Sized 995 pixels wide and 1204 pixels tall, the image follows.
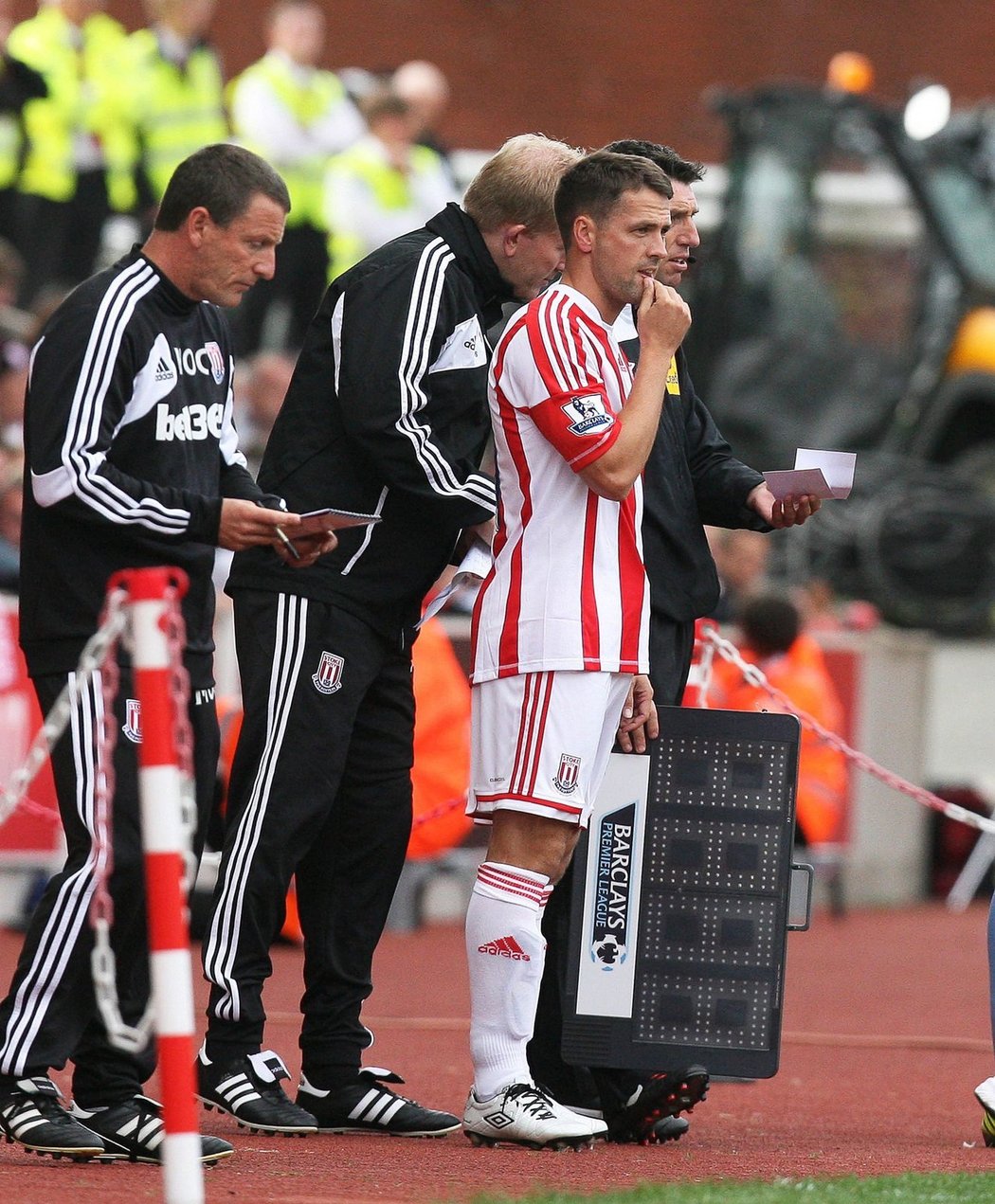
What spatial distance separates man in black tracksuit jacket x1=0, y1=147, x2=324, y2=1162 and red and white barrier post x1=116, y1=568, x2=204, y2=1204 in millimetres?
924

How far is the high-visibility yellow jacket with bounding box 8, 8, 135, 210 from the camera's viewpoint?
47.0ft

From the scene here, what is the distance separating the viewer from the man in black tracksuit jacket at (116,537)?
4883mm

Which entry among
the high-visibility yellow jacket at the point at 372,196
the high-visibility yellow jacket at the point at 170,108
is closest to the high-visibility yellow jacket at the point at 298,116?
Result: the high-visibility yellow jacket at the point at 372,196

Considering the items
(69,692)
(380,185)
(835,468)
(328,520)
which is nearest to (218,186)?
(328,520)

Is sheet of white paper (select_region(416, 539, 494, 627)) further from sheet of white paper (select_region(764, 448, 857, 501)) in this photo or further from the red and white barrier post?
the red and white barrier post

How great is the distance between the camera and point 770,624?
1115cm

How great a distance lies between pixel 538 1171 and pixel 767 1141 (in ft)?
3.15

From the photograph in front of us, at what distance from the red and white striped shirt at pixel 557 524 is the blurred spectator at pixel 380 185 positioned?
387 inches

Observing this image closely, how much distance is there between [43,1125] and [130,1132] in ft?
0.63

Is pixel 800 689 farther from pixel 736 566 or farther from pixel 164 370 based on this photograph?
pixel 164 370

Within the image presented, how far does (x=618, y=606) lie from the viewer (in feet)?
17.3

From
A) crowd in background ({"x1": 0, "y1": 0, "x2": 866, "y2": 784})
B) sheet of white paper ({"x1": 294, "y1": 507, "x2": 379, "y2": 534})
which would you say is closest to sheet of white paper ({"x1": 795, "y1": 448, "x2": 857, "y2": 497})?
sheet of white paper ({"x1": 294, "y1": 507, "x2": 379, "y2": 534})

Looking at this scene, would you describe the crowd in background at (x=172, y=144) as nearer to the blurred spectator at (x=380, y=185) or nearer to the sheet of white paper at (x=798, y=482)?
the blurred spectator at (x=380, y=185)

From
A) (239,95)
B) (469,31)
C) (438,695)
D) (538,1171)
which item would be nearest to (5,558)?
(438,695)
